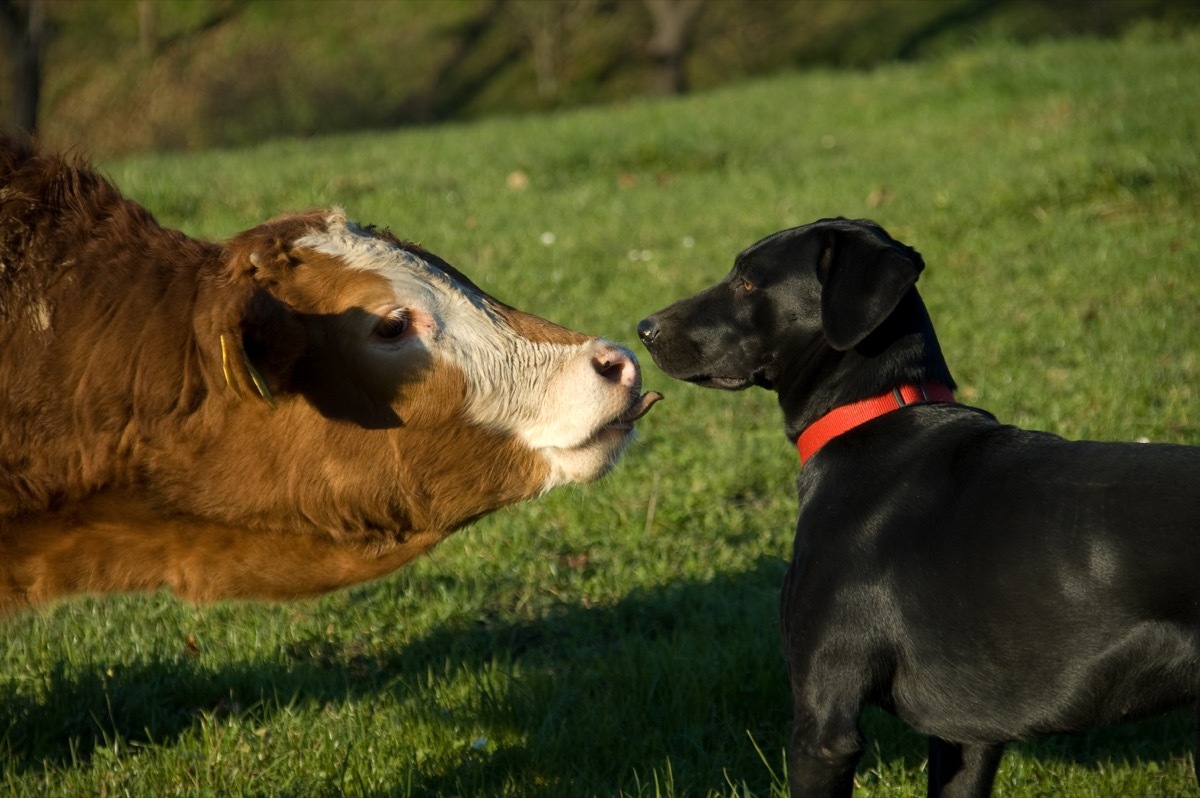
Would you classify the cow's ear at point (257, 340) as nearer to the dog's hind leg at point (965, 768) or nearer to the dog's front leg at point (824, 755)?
the dog's front leg at point (824, 755)

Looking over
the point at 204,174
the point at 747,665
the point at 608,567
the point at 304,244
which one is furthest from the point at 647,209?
the point at 304,244

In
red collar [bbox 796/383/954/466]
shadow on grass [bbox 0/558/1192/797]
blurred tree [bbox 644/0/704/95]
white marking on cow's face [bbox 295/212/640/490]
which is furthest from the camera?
blurred tree [bbox 644/0/704/95]

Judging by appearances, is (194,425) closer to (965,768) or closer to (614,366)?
(614,366)

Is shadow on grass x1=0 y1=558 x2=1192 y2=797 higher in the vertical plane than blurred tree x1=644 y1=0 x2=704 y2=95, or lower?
lower

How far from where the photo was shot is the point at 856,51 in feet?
108

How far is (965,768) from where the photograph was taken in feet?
12.2

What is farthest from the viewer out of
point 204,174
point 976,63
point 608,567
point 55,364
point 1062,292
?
point 976,63

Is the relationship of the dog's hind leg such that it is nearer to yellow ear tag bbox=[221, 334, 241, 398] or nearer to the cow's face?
the cow's face

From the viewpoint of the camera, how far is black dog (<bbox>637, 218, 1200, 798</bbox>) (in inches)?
122

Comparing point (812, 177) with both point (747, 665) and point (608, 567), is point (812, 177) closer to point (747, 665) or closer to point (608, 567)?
point (608, 567)

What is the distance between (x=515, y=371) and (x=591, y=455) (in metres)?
0.29

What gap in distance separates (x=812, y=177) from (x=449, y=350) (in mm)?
9658

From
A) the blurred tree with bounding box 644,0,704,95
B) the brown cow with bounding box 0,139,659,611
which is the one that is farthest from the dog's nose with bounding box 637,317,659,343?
the blurred tree with bounding box 644,0,704,95

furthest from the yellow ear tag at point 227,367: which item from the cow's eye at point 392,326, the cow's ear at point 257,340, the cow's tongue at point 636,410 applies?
the cow's tongue at point 636,410
